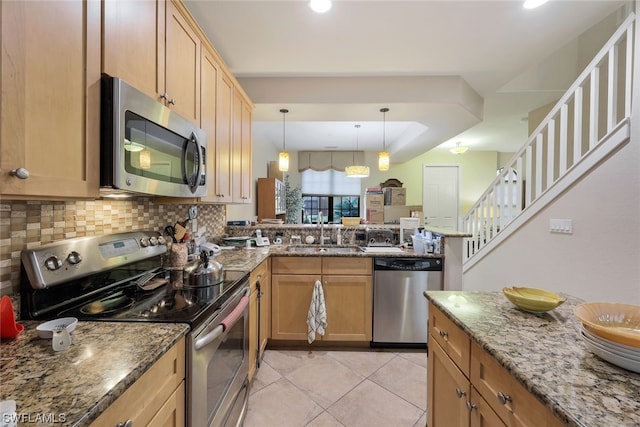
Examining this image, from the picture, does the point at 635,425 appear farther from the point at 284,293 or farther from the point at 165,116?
the point at 284,293

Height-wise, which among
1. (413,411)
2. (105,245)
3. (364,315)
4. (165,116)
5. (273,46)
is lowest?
(413,411)

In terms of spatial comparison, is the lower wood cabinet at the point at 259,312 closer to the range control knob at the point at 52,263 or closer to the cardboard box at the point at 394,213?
the range control knob at the point at 52,263

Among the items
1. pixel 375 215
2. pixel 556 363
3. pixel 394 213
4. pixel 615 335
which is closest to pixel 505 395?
pixel 556 363

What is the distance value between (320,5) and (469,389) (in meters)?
2.23

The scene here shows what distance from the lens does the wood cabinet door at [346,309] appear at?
2361mm

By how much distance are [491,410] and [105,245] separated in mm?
1658

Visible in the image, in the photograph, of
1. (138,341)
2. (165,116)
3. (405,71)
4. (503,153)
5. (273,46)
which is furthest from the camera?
(503,153)

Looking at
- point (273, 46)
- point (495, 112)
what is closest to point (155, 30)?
point (273, 46)

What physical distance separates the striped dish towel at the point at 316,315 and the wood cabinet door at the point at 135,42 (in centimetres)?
183

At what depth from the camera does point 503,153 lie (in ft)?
21.7

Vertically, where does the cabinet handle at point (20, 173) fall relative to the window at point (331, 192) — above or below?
below

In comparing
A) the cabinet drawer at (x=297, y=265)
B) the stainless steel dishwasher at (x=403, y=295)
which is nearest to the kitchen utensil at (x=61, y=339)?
the cabinet drawer at (x=297, y=265)

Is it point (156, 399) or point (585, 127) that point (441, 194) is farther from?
point (156, 399)

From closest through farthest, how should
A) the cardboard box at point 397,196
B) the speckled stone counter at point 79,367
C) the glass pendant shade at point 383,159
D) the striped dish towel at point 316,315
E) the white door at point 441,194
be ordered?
the speckled stone counter at point 79,367 → the striped dish towel at point 316,315 → the glass pendant shade at point 383,159 → the cardboard box at point 397,196 → the white door at point 441,194
